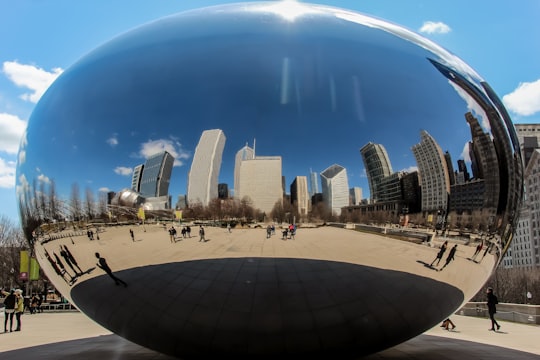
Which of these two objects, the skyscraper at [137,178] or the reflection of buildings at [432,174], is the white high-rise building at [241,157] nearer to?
the skyscraper at [137,178]

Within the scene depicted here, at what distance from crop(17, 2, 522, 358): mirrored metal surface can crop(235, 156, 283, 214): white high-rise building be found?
16mm

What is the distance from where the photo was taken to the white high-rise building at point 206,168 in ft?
15.3

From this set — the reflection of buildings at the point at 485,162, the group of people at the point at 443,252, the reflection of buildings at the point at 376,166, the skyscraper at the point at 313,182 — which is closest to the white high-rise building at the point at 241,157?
the skyscraper at the point at 313,182

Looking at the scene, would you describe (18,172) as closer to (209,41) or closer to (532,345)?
(209,41)

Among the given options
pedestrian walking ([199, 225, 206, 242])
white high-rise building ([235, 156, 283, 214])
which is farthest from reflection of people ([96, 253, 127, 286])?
white high-rise building ([235, 156, 283, 214])

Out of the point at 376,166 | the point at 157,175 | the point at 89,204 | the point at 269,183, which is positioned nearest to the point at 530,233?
the point at 376,166

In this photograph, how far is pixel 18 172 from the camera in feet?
21.4

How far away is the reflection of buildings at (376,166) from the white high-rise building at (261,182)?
95 cm

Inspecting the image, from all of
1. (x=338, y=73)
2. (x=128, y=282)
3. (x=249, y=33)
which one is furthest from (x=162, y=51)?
(x=128, y=282)

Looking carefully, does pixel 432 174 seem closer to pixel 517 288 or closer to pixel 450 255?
pixel 450 255

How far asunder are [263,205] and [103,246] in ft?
6.53

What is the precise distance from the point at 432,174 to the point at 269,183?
6.27 ft

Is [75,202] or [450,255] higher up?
[75,202]

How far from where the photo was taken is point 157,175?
4938 mm
